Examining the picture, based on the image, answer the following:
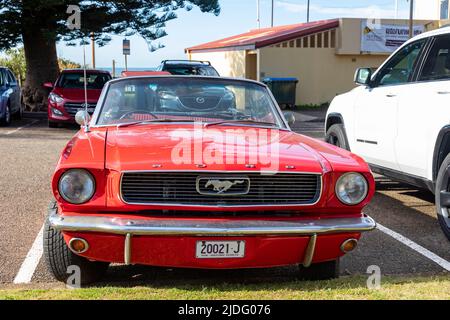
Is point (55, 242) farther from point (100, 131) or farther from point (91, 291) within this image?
point (100, 131)

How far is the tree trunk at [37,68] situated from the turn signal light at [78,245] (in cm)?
1752

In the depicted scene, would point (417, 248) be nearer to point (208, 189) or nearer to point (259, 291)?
point (259, 291)

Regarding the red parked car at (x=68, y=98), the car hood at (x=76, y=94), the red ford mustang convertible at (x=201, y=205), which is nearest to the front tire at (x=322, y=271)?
the red ford mustang convertible at (x=201, y=205)

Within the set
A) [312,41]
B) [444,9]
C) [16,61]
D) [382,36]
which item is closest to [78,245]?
[312,41]

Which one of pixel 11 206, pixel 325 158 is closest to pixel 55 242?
pixel 325 158

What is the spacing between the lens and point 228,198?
3.91m

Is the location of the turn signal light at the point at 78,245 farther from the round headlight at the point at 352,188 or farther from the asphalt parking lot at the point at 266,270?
the round headlight at the point at 352,188

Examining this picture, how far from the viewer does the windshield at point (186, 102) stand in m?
5.21

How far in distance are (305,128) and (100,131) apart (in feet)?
40.1

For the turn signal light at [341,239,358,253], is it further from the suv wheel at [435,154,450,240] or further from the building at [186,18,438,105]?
the building at [186,18,438,105]

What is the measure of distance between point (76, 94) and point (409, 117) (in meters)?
11.2

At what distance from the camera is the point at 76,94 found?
15633mm

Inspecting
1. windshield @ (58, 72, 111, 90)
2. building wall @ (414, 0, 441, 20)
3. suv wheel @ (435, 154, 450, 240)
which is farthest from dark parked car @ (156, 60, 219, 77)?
building wall @ (414, 0, 441, 20)

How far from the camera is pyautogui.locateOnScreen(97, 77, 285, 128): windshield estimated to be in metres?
5.21
